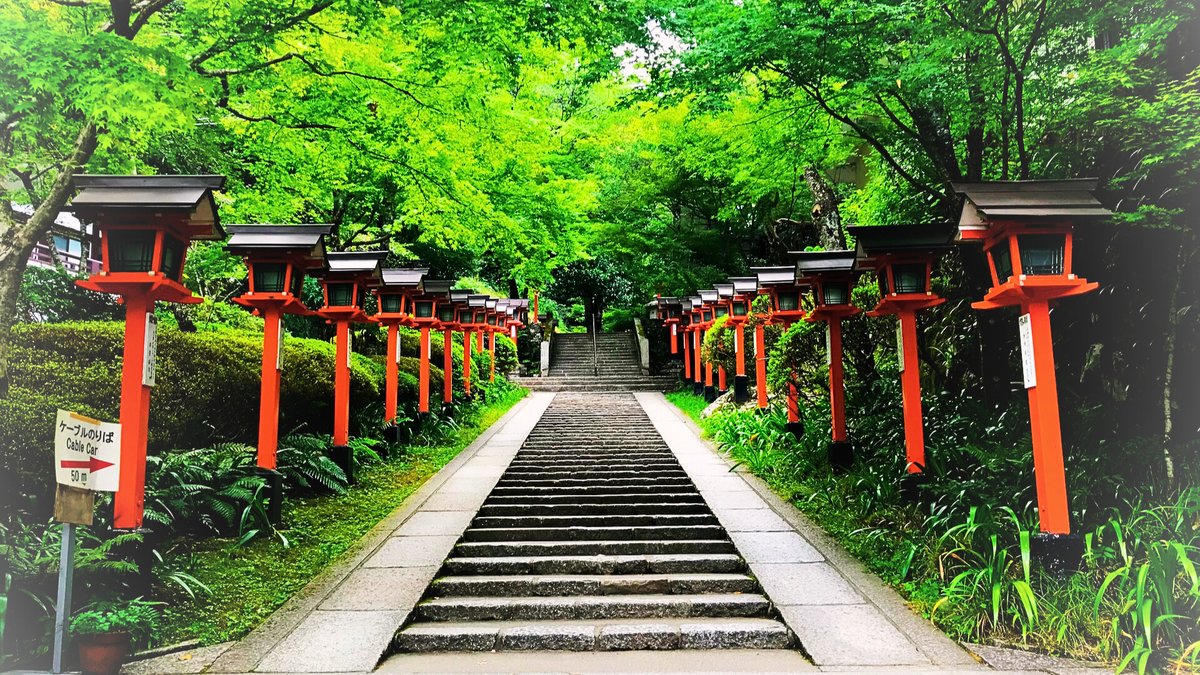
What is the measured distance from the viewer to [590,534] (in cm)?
677

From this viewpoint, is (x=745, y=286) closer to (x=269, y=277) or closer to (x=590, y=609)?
(x=269, y=277)

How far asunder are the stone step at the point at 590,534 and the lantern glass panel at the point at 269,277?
345 cm

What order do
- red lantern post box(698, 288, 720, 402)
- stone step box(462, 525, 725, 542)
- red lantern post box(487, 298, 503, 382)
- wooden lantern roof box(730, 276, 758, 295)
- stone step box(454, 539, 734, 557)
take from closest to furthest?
stone step box(454, 539, 734, 557) → stone step box(462, 525, 725, 542) → wooden lantern roof box(730, 276, 758, 295) → red lantern post box(698, 288, 720, 402) → red lantern post box(487, 298, 503, 382)

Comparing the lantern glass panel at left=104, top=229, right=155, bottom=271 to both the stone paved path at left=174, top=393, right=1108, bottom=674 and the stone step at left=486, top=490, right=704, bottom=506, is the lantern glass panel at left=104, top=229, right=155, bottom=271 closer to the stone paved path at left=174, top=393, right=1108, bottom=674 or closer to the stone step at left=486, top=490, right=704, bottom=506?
the stone paved path at left=174, top=393, right=1108, bottom=674

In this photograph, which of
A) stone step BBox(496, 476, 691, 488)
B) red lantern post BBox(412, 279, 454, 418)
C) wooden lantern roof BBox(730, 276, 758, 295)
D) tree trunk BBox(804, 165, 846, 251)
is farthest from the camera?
wooden lantern roof BBox(730, 276, 758, 295)

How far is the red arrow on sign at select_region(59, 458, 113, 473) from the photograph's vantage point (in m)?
3.93

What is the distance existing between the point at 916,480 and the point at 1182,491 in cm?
207

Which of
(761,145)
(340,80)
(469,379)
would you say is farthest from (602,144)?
(340,80)

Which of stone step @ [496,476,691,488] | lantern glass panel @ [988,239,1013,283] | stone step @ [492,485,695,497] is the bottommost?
stone step @ [492,485,695,497]

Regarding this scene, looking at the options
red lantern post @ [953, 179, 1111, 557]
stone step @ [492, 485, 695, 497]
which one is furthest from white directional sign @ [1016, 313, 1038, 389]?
stone step @ [492, 485, 695, 497]

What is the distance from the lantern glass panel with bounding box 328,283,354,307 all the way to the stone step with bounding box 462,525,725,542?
165 inches

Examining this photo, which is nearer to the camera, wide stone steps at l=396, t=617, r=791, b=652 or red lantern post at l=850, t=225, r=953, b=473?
wide stone steps at l=396, t=617, r=791, b=652

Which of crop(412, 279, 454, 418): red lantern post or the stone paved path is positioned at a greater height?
crop(412, 279, 454, 418): red lantern post

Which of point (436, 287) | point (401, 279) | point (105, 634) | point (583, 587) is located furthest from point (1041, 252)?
point (436, 287)
